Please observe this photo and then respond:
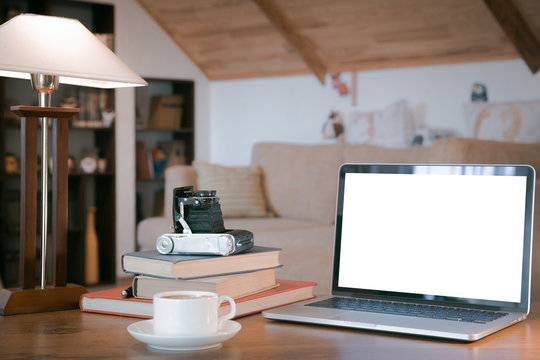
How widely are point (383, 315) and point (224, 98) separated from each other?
180 inches

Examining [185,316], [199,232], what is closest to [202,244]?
[199,232]

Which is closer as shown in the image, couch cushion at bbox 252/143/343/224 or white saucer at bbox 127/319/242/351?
white saucer at bbox 127/319/242/351

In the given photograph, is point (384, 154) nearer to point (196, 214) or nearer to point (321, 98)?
point (321, 98)

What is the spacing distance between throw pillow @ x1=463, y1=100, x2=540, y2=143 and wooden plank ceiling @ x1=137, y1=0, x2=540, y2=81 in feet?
0.80

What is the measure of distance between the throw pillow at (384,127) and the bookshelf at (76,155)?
166 centimetres

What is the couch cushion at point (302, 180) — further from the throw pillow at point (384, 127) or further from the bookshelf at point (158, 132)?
the bookshelf at point (158, 132)

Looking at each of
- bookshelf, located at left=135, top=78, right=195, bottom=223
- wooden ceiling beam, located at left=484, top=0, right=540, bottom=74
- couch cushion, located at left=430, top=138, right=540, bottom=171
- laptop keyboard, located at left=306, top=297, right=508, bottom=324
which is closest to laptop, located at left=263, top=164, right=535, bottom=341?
laptop keyboard, located at left=306, top=297, right=508, bottom=324

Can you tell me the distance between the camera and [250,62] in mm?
5180

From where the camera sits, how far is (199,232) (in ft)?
3.91

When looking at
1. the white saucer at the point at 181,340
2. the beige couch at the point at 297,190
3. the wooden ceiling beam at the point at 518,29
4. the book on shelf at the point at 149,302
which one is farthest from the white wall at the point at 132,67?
the white saucer at the point at 181,340

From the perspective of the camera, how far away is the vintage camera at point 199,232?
1.15m

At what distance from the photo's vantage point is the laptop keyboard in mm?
1059

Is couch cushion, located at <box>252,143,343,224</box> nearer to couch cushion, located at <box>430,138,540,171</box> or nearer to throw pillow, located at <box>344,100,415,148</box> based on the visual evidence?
throw pillow, located at <box>344,100,415,148</box>

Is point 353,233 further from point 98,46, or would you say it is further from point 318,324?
point 98,46
